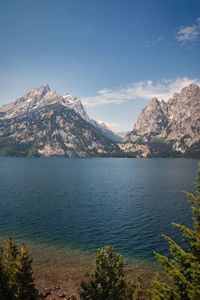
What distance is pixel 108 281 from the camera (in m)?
42.8

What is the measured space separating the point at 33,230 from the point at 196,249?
253 feet

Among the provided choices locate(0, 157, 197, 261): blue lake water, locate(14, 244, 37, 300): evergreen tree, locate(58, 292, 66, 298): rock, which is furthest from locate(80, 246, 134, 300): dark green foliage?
locate(0, 157, 197, 261): blue lake water

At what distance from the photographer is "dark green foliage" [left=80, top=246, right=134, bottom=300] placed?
4221 cm

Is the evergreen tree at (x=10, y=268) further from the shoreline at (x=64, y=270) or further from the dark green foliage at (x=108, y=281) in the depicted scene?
the shoreline at (x=64, y=270)

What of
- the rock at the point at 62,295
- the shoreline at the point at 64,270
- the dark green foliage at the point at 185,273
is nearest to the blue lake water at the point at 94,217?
the shoreline at the point at 64,270

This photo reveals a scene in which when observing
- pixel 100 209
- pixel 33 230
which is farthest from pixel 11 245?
pixel 100 209

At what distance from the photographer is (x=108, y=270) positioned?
43.6 metres

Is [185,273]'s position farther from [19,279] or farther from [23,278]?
[19,279]

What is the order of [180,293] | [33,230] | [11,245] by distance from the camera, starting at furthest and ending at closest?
[33,230] < [11,245] < [180,293]

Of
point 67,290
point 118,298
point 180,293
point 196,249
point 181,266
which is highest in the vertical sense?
point 196,249

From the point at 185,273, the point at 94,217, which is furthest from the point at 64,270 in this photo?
the point at 94,217

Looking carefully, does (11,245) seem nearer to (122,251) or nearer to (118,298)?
(118,298)

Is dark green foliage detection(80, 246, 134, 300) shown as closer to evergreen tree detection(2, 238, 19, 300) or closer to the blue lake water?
evergreen tree detection(2, 238, 19, 300)

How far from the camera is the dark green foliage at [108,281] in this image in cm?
4221
